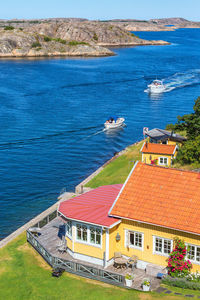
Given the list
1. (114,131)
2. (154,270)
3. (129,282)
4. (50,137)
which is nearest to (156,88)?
(114,131)

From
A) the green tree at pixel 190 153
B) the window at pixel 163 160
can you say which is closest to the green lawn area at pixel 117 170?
the window at pixel 163 160

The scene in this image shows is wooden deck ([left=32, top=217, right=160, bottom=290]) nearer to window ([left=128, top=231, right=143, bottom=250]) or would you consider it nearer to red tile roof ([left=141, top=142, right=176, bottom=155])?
window ([left=128, top=231, right=143, bottom=250])

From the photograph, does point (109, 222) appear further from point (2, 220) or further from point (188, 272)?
point (2, 220)

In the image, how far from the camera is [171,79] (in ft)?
446

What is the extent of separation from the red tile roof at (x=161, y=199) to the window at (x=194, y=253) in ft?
4.54

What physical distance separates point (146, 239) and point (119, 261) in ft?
7.93

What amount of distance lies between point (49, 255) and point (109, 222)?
5.63 m

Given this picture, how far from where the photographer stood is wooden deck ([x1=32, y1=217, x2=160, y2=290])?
1057 inches

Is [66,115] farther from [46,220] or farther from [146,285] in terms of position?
[146,285]

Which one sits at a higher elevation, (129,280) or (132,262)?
(132,262)

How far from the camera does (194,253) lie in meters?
26.5

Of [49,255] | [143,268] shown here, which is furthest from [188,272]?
[49,255]

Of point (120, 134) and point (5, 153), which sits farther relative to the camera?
point (120, 134)

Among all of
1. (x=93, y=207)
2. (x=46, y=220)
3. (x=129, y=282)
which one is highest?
(x=93, y=207)
